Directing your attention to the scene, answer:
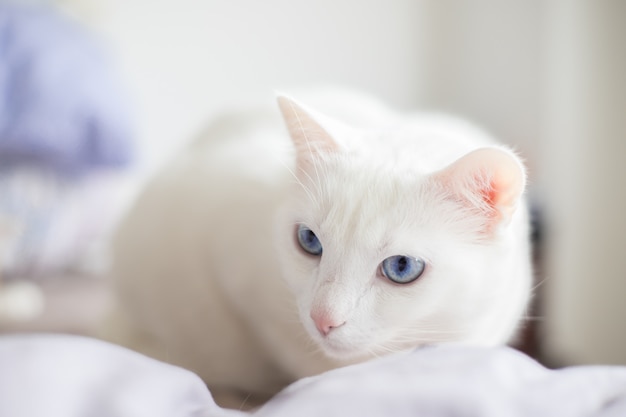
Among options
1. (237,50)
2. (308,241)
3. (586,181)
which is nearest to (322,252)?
(308,241)

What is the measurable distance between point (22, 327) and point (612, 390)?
1.13m

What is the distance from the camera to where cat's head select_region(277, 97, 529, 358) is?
68 cm

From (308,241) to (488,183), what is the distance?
0.75 feet

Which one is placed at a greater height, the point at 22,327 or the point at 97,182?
the point at 97,182

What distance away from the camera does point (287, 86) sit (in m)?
2.38

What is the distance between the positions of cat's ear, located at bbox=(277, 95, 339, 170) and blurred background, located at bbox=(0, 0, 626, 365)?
487 millimetres

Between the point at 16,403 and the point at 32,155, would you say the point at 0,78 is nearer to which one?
the point at 32,155

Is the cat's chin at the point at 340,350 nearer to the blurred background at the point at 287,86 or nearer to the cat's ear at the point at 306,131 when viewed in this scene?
the cat's ear at the point at 306,131

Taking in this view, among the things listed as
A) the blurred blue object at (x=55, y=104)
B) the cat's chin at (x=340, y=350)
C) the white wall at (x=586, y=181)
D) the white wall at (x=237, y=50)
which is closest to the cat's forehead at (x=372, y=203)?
the cat's chin at (x=340, y=350)

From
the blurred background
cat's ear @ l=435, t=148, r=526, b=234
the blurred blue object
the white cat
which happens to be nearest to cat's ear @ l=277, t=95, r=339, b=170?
the white cat

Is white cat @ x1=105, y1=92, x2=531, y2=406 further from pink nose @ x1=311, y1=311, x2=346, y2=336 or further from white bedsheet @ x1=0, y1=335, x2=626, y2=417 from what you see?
white bedsheet @ x1=0, y1=335, x2=626, y2=417

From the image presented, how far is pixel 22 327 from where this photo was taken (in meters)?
1.26

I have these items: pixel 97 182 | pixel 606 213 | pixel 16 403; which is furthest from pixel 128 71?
pixel 16 403

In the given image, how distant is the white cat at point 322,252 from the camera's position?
2.26 feet
